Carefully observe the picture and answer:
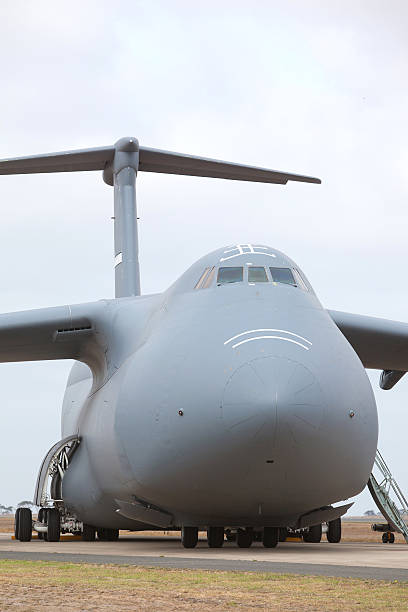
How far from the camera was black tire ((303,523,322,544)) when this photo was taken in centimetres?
1569

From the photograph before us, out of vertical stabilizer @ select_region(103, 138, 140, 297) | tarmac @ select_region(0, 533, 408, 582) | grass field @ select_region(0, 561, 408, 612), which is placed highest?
vertical stabilizer @ select_region(103, 138, 140, 297)

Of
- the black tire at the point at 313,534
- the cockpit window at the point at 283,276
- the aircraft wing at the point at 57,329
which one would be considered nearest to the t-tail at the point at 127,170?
the aircraft wing at the point at 57,329

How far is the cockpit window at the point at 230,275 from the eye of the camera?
505 inches

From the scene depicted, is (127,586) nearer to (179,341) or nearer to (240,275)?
(179,341)

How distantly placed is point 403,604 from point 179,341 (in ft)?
20.9

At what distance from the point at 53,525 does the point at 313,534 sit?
4417mm

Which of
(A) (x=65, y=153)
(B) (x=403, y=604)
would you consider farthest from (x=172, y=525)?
(A) (x=65, y=153)

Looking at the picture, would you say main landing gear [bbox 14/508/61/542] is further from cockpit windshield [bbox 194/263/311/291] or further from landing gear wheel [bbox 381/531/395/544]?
landing gear wheel [bbox 381/531/395/544]

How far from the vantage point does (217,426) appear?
10742 millimetres

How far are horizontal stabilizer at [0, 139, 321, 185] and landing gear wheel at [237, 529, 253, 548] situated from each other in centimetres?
980

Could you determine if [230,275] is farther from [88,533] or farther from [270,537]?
[88,533]

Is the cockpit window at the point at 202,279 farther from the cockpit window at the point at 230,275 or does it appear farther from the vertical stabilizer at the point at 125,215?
the vertical stabilizer at the point at 125,215

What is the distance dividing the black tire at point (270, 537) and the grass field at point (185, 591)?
4.93 m

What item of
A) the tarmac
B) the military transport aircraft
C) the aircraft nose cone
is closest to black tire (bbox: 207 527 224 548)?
the military transport aircraft
